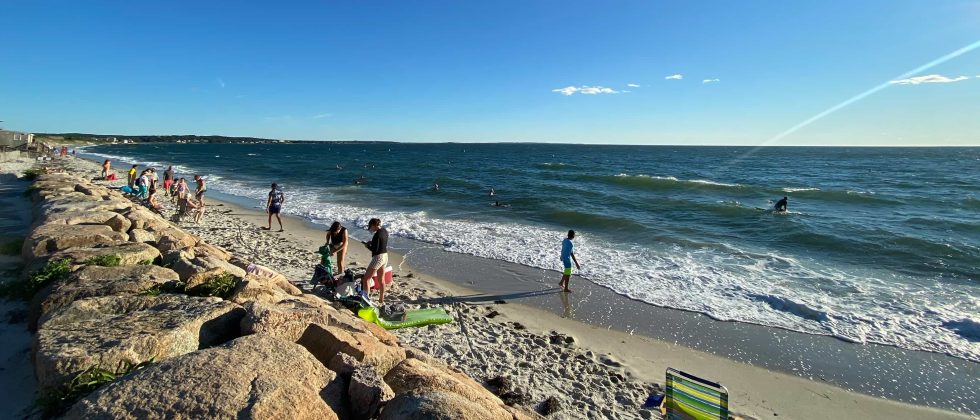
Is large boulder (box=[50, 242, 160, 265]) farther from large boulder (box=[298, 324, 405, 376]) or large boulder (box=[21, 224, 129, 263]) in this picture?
large boulder (box=[298, 324, 405, 376])

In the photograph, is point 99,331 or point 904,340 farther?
point 904,340

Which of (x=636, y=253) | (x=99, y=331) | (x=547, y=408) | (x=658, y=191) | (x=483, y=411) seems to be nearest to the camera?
(x=483, y=411)

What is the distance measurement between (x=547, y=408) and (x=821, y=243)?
14.5m

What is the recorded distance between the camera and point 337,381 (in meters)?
3.57

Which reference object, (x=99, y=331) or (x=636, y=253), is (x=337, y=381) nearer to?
(x=99, y=331)

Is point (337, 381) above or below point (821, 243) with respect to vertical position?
above

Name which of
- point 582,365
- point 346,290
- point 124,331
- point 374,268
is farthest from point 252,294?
point 582,365

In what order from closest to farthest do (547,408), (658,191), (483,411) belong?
(483,411) → (547,408) → (658,191)

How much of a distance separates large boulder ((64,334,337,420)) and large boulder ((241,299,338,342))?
568mm

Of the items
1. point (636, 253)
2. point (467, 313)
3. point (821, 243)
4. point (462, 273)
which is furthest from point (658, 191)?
point (467, 313)

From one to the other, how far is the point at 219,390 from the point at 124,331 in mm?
1549

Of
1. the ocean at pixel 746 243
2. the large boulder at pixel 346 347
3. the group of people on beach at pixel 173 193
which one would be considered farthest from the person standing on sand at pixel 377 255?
the group of people on beach at pixel 173 193

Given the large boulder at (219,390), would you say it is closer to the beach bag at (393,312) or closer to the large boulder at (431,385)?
the large boulder at (431,385)

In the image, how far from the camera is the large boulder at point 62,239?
22.4ft
